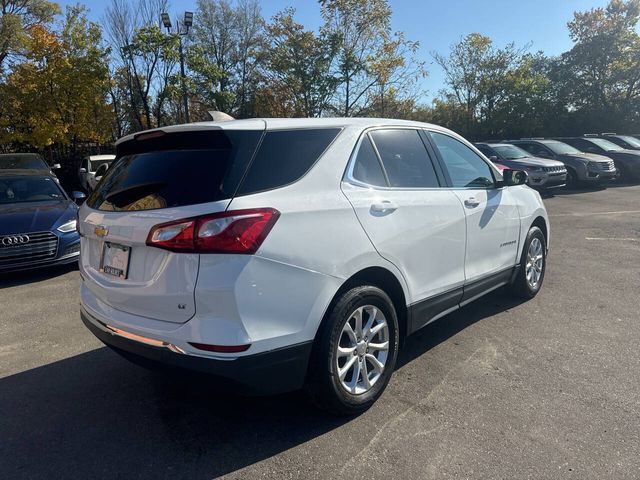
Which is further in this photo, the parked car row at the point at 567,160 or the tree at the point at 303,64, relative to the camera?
the tree at the point at 303,64

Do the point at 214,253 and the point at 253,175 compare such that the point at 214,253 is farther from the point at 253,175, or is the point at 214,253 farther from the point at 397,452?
the point at 397,452

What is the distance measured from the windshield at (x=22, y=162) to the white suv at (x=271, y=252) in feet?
27.2

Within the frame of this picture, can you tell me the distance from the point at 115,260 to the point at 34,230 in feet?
14.8

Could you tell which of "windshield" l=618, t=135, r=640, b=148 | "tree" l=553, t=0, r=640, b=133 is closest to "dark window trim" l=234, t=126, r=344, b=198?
"windshield" l=618, t=135, r=640, b=148

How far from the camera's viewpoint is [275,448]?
2.75m

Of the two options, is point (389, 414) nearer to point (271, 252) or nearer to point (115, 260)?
point (271, 252)

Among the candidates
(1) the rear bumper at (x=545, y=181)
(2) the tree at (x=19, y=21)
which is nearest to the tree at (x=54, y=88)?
(2) the tree at (x=19, y=21)

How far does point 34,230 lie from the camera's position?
21.3 ft

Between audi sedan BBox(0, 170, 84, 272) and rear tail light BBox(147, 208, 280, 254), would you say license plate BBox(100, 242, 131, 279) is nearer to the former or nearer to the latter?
rear tail light BBox(147, 208, 280, 254)

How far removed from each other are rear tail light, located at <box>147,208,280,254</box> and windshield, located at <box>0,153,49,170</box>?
9.22 m

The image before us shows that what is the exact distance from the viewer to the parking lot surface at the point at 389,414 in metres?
2.59

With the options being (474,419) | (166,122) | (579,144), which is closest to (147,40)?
(166,122)

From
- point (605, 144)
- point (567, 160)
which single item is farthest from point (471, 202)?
point (605, 144)

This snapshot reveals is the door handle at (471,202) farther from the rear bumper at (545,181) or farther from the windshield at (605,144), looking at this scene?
the windshield at (605,144)
